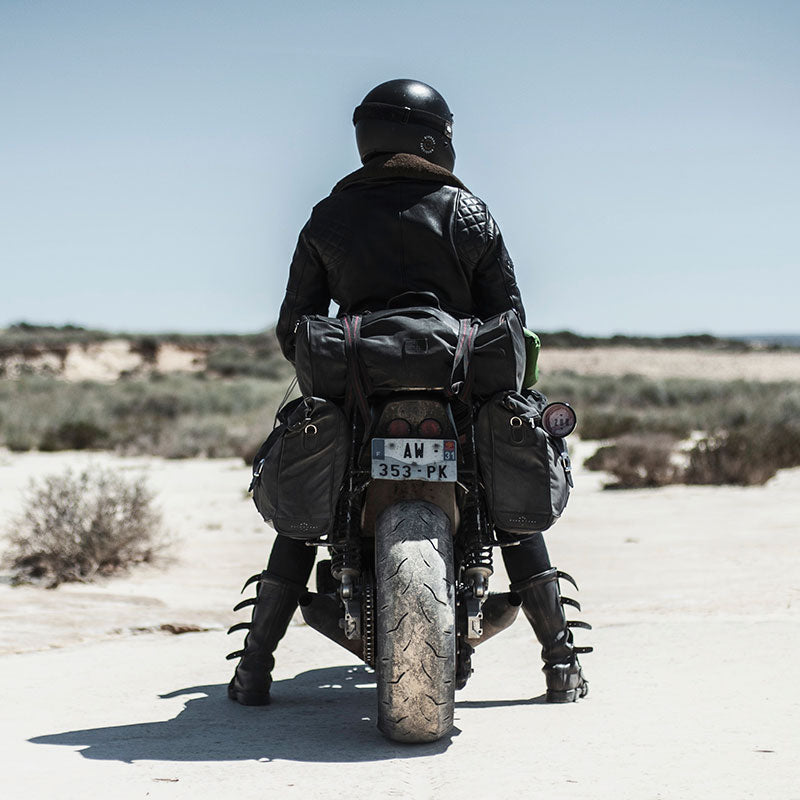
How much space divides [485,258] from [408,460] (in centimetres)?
96

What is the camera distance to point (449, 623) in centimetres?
362

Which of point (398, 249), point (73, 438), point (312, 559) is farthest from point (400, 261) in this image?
point (73, 438)

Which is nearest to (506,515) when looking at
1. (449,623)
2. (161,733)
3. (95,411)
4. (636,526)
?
(449,623)

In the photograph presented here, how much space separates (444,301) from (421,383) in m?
0.54

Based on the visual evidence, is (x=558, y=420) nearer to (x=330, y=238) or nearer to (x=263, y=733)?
(x=330, y=238)

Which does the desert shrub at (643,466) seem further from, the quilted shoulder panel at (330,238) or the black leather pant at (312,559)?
the quilted shoulder panel at (330,238)

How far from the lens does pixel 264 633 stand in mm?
4539

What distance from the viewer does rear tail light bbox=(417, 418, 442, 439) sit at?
3852 mm

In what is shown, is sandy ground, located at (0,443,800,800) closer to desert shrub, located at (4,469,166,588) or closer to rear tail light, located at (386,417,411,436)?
desert shrub, located at (4,469,166,588)

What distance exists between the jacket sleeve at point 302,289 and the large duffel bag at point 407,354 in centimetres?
43

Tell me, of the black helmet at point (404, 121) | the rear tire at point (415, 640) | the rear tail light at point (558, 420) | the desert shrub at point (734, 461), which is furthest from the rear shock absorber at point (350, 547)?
the desert shrub at point (734, 461)

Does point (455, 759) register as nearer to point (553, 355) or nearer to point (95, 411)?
point (95, 411)

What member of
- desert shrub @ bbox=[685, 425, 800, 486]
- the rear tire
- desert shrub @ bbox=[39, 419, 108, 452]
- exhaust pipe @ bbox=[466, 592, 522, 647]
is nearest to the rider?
exhaust pipe @ bbox=[466, 592, 522, 647]

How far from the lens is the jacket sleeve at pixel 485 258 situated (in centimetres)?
422
